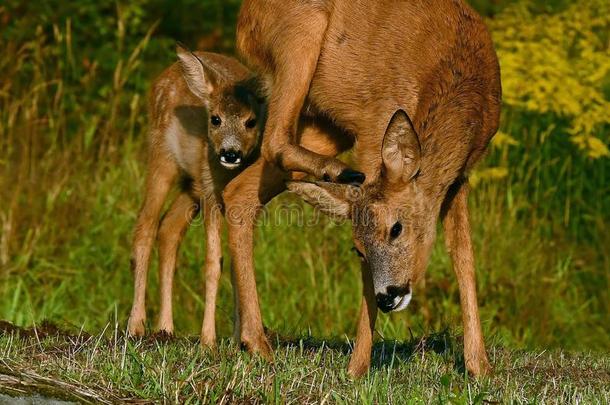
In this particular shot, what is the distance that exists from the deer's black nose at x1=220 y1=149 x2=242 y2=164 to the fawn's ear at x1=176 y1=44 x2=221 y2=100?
69cm

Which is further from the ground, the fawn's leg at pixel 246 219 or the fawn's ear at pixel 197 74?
the fawn's ear at pixel 197 74

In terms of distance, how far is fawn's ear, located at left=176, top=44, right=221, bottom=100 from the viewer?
8.05 meters

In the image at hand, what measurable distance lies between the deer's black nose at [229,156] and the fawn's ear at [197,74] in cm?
69

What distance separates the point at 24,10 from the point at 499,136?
18.8 feet

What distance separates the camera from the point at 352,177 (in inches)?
233

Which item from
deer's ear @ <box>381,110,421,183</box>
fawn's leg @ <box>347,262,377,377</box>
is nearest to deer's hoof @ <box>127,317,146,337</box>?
fawn's leg @ <box>347,262,377,377</box>

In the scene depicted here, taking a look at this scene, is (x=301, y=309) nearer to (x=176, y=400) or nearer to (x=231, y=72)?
(x=231, y=72)

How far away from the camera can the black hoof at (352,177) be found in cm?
591

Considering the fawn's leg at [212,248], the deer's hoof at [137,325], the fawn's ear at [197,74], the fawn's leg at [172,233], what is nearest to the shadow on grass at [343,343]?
the fawn's leg at [212,248]

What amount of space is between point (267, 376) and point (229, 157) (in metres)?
2.50

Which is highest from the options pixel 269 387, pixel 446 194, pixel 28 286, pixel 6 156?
pixel 446 194

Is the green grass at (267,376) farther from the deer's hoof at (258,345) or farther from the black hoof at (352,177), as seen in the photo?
the black hoof at (352,177)

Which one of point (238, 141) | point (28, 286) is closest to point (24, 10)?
point (28, 286)

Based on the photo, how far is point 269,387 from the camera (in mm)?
5070
